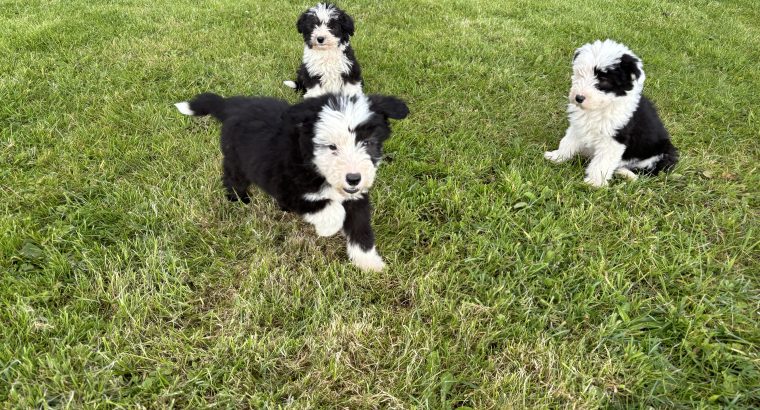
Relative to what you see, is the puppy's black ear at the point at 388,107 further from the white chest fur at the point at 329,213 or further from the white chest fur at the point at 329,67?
the white chest fur at the point at 329,67

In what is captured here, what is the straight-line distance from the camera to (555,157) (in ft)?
14.3

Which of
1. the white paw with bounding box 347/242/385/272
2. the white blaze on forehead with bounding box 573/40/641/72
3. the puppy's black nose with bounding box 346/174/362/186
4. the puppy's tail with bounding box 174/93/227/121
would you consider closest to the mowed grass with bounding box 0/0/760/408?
the white paw with bounding box 347/242/385/272

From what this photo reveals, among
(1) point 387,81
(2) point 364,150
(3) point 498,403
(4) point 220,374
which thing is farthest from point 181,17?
(3) point 498,403

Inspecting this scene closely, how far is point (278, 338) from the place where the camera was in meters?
2.58

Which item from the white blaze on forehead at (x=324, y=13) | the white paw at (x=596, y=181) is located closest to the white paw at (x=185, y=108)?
the white blaze on forehead at (x=324, y=13)

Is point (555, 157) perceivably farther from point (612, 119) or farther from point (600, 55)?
point (600, 55)

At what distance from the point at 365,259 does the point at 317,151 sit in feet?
3.06

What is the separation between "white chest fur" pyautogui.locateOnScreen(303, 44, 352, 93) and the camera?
5.26 m

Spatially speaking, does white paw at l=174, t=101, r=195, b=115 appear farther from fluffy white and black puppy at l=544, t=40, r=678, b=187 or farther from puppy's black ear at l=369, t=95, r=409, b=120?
fluffy white and black puppy at l=544, t=40, r=678, b=187

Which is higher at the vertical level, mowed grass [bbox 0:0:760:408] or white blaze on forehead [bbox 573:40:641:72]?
white blaze on forehead [bbox 573:40:641:72]

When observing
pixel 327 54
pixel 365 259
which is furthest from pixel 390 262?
pixel 327 54

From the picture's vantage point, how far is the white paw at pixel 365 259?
311cm

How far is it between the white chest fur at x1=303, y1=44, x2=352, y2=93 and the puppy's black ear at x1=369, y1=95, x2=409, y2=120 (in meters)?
2.60

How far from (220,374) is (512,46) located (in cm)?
658
